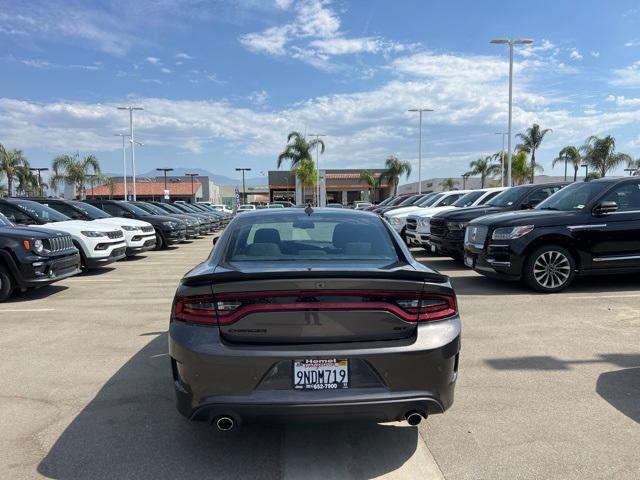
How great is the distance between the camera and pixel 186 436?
369cm

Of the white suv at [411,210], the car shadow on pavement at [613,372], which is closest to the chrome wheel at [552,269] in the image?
the car shadow on pavement at [613,372]

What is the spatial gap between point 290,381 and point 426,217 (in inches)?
450

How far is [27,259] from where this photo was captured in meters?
8.24

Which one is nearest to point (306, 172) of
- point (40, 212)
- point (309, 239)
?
point (40, 212)

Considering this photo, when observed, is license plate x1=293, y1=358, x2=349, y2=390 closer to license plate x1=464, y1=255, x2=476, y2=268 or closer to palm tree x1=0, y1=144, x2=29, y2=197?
license plate x1=464, y1=255, x2=476, y2=268

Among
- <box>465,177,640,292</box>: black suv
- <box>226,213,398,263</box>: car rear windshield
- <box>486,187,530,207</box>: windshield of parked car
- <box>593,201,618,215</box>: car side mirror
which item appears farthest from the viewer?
<box>486,187,530,207</box>: windshield of parked car

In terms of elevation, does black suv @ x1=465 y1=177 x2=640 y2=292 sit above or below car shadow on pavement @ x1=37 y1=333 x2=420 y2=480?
above

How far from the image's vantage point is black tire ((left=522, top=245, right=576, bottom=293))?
855 centimetres

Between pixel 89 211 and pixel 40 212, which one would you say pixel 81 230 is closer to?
pixel 40 212

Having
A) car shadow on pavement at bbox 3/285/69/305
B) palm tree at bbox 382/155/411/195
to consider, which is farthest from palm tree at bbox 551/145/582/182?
car shadow on pavement at bbox 3/285/69/305

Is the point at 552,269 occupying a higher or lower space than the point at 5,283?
higher

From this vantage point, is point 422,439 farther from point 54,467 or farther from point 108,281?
point 108,281

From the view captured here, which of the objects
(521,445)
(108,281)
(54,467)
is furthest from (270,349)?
(108,281)

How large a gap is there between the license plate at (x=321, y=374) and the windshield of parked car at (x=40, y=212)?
33.7 ft
